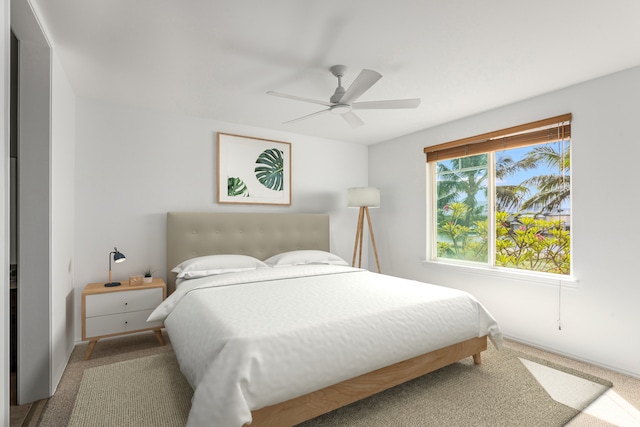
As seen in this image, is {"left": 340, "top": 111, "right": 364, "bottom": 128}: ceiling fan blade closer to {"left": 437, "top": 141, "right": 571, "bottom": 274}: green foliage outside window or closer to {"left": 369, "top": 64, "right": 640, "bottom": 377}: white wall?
{"left": 369, "top": 64, "right": 640, "bottom": 377}: white wall

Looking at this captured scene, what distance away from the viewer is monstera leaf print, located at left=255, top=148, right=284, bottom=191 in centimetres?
401

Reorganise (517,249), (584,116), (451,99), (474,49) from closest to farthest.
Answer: (474,49) < (584,116) < (451,99) < (517,249)

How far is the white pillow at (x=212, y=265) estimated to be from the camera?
10.1 feet

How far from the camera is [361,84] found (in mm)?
2152

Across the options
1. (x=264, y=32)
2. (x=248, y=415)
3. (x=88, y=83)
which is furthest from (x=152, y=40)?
(x=248, y=415)

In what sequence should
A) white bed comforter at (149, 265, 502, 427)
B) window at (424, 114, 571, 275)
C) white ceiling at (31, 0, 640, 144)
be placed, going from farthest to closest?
window at (424, 114, 571, 275)
white ceiling at (31, 0, 640, 144)
white bed comforter at (149, 265, 502, 427)

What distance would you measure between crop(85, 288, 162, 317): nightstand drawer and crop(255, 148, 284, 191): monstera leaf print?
5.66ft

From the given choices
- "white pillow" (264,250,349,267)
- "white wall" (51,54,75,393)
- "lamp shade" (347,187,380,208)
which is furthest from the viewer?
"lamp shade" (347,187,380,208)

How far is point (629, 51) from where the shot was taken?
7.32 ft

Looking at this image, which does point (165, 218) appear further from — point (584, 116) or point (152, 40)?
point (584, 116)

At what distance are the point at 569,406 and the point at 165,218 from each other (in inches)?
145

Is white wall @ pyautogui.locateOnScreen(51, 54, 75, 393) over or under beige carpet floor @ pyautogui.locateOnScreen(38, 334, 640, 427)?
over

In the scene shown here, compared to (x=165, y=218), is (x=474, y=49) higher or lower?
higher

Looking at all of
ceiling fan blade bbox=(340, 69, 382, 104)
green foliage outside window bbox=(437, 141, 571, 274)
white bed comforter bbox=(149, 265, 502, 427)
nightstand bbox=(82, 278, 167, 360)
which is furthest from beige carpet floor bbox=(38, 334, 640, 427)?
ceiling fan blade bbox=(340, 69, 382, 104)
